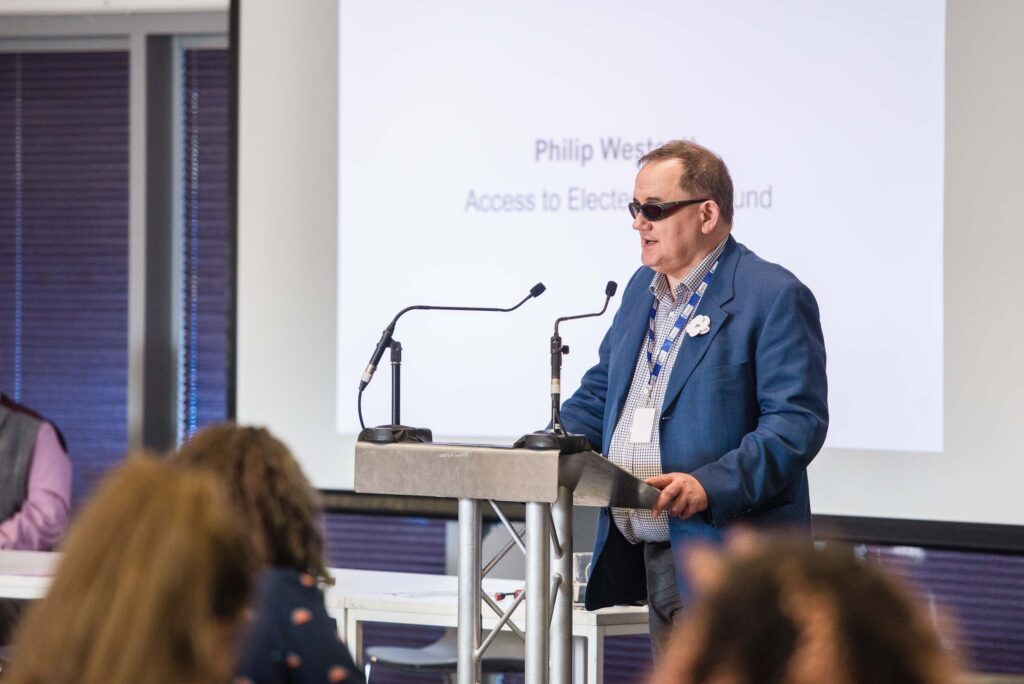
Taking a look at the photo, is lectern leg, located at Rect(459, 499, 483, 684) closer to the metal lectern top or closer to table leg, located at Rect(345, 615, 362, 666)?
the metal lectern top

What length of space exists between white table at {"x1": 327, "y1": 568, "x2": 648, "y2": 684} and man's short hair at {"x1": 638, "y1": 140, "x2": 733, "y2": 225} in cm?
101

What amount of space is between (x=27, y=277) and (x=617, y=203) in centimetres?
268

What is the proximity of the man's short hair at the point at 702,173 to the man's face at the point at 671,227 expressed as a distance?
0.01m

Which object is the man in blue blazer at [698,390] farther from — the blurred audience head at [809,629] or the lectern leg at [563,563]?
the blurred audience head at [809,629]

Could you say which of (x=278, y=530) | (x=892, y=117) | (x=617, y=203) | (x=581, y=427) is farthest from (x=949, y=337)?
(x=278, y=530)

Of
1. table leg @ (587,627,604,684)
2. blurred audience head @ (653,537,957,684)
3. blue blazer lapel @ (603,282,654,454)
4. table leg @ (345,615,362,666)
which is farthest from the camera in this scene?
table leg @ (345,615,362,666)

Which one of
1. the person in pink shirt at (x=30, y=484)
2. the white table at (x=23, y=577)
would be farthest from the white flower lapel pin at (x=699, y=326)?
the person in pink shirt at (x=30, y=484)

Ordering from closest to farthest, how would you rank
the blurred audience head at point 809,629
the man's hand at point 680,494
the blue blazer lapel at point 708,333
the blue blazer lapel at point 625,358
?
the blurred audience head at point 809,629 < the man's hand at point 680,494 < the blue blazer lapel at point 708,333 < the blue blazer lapel at point 625,358

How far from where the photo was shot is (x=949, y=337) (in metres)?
3.76

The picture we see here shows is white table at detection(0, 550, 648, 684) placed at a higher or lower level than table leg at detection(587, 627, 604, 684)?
higher

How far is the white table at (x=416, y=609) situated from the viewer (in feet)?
10.7

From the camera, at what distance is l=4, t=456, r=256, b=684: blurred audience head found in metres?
0.87

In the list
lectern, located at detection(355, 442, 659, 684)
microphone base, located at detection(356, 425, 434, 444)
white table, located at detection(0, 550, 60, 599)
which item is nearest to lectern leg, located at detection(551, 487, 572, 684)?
lectern, located at detection(355, 442, 659, 684)

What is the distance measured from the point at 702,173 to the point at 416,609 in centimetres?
133
